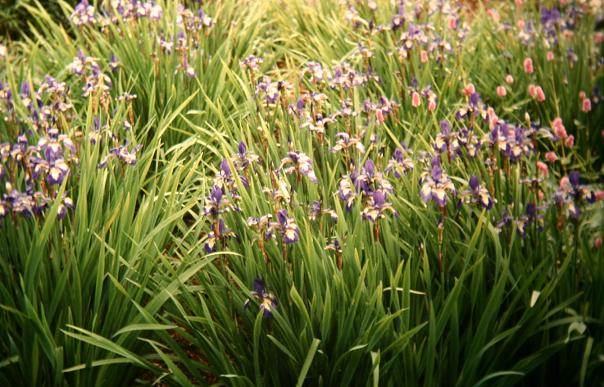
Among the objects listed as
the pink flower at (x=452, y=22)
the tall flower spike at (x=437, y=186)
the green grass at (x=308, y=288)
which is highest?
the tall flower spike at (x=437, y=186)

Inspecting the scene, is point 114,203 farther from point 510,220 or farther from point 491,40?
point 491,40

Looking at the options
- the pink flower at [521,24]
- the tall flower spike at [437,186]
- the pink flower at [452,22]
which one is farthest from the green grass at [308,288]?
the pink flower at [521,24]

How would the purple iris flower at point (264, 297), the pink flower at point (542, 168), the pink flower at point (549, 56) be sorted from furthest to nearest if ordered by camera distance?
the pink flower at point (549, 56)
the pink flower at point (542, 168)
the purple iris flower at point (264, 297)

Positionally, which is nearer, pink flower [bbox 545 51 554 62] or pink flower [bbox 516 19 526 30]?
pink flower [bbox 545 51 554 62]

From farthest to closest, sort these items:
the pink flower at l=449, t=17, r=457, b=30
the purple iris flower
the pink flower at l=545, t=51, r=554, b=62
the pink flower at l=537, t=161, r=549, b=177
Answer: the pink flower at l=449, t=17, r=457, b=30, the pink flower at l=545, t=51, r=554, b=62, the pink flower at l=537, t=161, r=549, b=177, the purple iris flower

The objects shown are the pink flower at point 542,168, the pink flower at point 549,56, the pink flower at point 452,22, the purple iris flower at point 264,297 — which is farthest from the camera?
the pink flower at point 452,22

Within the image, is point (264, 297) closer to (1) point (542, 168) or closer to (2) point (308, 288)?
(2) point (308, 288)

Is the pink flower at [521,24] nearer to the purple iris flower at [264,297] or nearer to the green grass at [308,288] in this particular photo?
the green grass at [308,288]

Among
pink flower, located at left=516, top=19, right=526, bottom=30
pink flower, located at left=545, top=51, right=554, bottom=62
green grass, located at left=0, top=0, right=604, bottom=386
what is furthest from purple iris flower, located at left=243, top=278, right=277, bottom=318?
pink flower, located at left=516, top=19, right=526, bottom=30

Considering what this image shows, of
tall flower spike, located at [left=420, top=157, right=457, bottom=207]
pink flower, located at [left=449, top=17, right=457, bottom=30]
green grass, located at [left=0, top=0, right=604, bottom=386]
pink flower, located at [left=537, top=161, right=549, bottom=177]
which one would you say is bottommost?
green grass, located at [left=0, top=0, right=604, bottom=386]

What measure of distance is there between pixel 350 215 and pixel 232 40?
239cm

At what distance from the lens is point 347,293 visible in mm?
2312

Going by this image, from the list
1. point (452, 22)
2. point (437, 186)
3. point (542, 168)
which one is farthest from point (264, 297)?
point (452, 22)

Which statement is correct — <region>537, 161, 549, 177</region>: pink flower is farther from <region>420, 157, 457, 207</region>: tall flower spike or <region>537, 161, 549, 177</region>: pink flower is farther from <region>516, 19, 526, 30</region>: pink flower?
<region>516, 19, 526, 30</region>: pink flower
